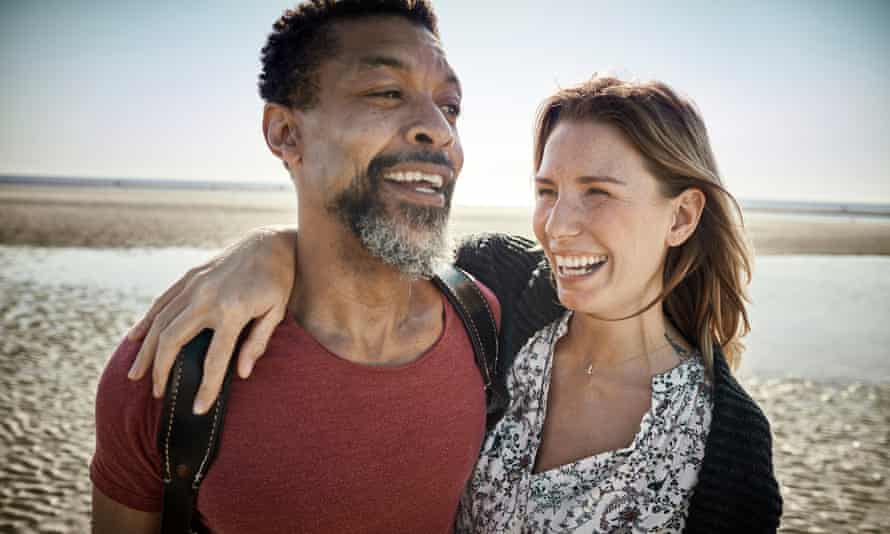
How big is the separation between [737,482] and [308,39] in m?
2.82

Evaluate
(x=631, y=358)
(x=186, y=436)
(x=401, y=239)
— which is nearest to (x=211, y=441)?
(x=186, y=436)

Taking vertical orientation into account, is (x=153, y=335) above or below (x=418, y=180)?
below

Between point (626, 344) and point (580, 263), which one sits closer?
point (580, 263)

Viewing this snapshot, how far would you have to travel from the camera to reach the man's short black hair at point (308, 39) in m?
2.42

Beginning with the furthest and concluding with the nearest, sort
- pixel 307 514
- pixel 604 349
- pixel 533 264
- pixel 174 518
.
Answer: pixel 533 264 → pixel 604 349 → pixel 307 514 → pixel 174 518

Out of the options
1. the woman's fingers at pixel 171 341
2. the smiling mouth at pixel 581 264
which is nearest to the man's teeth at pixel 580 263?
the smiling mouth at pixel 581 264

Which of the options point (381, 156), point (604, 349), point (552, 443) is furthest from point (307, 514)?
point (604, 349)

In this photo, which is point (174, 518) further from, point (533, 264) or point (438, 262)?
point (533, 264)

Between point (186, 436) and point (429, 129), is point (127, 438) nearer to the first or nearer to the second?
point (186, 436)

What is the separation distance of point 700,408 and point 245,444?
2.04 metres

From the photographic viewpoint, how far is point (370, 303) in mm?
2422

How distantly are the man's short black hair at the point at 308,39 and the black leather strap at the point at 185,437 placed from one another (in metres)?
1.29

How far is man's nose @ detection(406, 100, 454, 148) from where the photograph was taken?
2.29m

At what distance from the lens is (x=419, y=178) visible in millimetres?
2336
